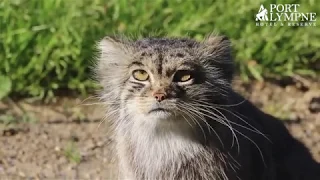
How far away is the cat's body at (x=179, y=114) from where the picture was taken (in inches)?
147

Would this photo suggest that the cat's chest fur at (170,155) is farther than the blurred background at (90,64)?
No

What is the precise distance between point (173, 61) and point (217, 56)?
12.2 inches

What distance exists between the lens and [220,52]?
399 centimetres

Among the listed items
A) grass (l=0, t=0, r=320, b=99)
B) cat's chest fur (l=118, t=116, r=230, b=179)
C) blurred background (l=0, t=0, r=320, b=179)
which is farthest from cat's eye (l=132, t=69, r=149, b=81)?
grass (l=0, t=0, r=320, b=99)

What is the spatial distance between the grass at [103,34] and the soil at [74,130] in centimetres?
11

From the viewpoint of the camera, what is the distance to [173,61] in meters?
3.74

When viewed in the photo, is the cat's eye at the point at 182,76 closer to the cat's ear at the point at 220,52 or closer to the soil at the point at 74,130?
the cat's ear at the point at 220,52

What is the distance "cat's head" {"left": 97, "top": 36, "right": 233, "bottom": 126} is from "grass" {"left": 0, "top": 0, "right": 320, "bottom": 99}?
153cm

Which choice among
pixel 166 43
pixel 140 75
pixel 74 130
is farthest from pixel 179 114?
pixel 74 130

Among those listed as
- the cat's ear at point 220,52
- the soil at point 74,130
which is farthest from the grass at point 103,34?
the cat's ear at point 220,52

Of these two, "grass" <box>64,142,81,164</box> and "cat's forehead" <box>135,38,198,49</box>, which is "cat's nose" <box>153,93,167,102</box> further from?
"grass" <box>64,142,81,164</box>

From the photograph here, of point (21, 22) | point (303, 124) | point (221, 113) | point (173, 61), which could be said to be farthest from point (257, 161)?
point (21, 22)

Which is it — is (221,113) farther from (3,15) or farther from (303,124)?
(3,15)

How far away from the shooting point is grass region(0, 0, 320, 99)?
5613 mm
